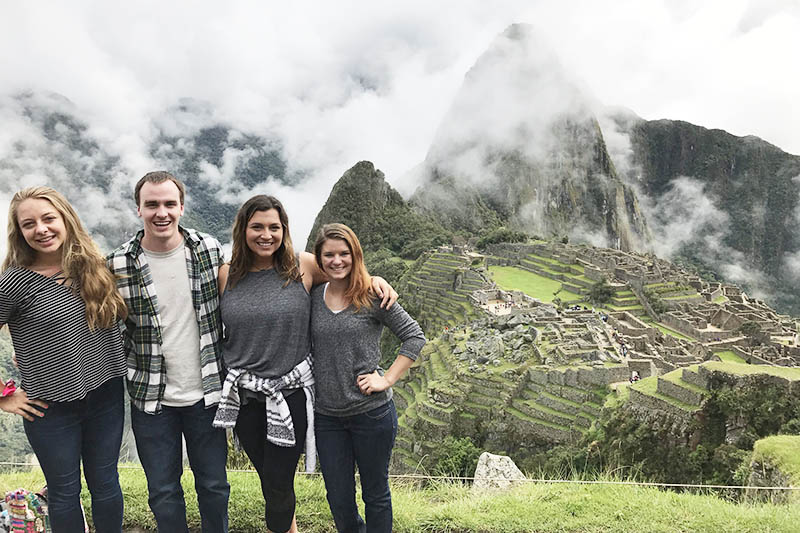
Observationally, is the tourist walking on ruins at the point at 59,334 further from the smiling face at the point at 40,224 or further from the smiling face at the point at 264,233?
the smiling face at the point at 264,233

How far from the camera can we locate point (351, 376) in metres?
2.24

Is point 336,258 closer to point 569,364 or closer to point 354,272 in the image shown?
point 354,272

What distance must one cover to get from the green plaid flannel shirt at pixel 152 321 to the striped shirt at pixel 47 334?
169mm

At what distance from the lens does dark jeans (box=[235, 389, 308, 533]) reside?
225 centimetres

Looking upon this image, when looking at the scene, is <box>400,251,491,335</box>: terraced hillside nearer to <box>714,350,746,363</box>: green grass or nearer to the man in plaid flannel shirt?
<box>714,350,746,363</box>: green grass

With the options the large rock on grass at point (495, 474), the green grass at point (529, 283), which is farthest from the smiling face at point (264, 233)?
the green grass at point (529, 283)

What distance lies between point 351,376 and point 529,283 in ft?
102

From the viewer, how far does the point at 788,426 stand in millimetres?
7973

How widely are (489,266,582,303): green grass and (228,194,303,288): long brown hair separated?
85.6 feet

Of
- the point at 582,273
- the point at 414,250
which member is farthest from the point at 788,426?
the point at 414,250

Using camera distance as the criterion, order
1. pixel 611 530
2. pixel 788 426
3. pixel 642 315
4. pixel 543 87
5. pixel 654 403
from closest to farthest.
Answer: pixel 611 530, pixel 788 426, pixel 654 403, pixel 642 315, pixel 543 87

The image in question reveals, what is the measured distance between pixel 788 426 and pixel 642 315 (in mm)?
19777

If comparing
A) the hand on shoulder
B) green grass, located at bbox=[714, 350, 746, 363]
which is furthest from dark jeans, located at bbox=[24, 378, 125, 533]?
green grass, located at bbox=[714, 350, 746, 363]

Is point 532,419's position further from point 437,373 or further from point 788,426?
point 788,426
